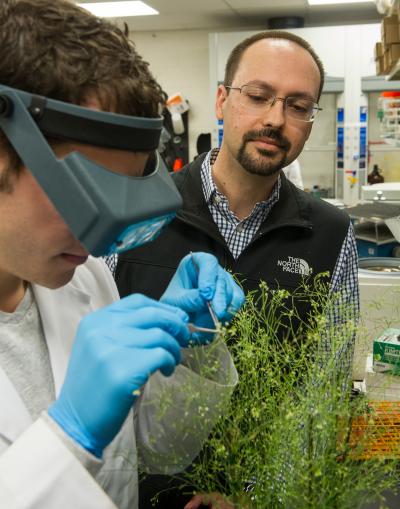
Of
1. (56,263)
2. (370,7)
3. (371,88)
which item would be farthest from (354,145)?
(56,263)

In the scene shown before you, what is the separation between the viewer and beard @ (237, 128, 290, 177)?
1643 mm

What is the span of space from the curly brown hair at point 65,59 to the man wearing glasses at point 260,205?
0.86 meters

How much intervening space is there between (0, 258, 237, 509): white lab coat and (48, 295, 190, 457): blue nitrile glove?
38 mm

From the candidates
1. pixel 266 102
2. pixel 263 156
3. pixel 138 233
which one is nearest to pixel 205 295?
pixel 138 233

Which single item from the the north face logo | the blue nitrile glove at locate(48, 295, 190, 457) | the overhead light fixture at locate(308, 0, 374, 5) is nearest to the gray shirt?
the blue nitrile glove at locate(48, 295, 190, 457)

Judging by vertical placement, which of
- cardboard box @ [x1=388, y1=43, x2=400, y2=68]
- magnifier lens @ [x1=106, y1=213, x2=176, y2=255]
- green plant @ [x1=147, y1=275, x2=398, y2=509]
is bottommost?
green plant @ [x1=147, y1=275, x2=398, y2=509]

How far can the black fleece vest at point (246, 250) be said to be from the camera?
162 cm

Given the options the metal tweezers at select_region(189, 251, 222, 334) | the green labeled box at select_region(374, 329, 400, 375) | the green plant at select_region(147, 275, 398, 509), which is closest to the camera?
the green plant at select_region(147, 275, 398, 509)

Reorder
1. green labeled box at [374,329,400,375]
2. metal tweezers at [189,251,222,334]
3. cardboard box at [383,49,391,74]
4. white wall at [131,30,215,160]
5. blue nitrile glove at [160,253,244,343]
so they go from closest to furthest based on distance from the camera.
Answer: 1. metal tweezers at [189,251,222,334]
2. blue nitrile glove at [160,253,244,343]
3. green labeled box at [374,329,400,375]
4. cardboard box at [383,49,391,74]
5. white wall at [131,30,215,160]

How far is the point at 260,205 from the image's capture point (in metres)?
1.71

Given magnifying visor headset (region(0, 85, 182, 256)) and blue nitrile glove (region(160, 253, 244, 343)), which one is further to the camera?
blue nitrile glove (region(160, 253, 244, 343))

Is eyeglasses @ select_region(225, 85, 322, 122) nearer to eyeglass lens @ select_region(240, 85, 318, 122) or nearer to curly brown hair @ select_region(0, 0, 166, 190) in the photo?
eyeglass lens @ select_region(240, 85, 318, 122)

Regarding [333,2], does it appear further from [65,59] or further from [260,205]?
[65,59]

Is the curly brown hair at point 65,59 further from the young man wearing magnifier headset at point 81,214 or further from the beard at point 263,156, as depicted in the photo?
the beard at point 263,156
